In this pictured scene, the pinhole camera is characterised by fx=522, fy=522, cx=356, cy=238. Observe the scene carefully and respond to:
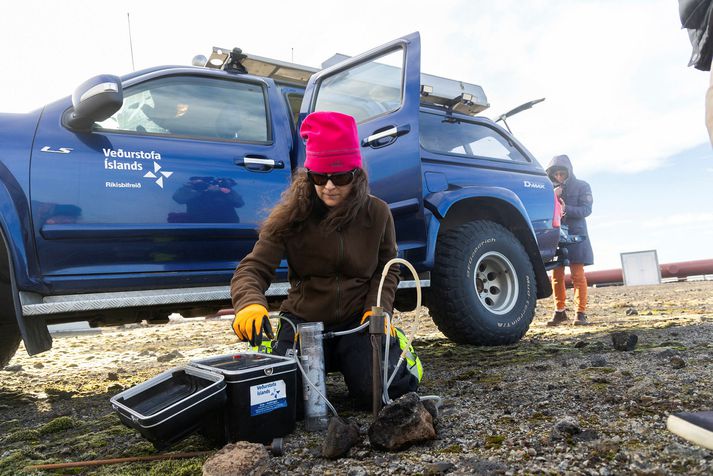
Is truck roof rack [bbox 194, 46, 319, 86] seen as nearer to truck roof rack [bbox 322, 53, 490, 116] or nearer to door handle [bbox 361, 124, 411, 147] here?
truck roof rack [bbox 322, 53, 490, 116]

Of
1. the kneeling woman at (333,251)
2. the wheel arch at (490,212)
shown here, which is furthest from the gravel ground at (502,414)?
the wheel arch at (490,212)

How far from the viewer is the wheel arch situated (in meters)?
3.56

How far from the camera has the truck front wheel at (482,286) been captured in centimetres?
358

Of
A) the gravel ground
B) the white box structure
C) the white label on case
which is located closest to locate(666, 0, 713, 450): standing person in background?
the gravel ground

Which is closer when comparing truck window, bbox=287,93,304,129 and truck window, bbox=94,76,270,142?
truck window, bbox=94,76,270,142

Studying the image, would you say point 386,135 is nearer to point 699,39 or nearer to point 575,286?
point 699,39

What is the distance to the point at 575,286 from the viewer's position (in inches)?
216

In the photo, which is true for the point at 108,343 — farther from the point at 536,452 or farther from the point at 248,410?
the point at 536,452

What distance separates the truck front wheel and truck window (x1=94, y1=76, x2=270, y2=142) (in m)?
1.53

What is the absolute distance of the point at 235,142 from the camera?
128 inches

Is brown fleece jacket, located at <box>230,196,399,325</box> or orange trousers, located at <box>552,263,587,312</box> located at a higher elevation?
brown fleece jacket, located at <box>230,196,399,325</box>

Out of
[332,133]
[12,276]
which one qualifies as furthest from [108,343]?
[332,133]

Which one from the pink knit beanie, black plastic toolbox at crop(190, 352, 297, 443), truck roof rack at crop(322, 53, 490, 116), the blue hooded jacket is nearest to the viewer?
black plastic toolbox at crop(190, 352, 297, 443)

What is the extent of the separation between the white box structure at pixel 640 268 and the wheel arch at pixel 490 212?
379 inches
